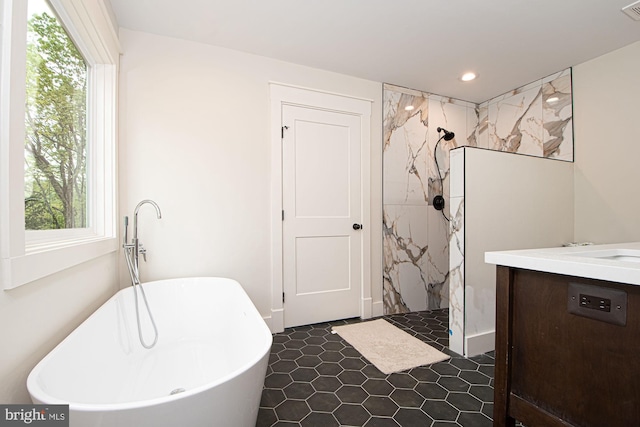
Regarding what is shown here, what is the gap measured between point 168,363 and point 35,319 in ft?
2.99

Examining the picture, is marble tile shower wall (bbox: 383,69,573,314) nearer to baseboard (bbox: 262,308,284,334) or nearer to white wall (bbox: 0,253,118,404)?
baseboard (bbox: 262,308,284,334)

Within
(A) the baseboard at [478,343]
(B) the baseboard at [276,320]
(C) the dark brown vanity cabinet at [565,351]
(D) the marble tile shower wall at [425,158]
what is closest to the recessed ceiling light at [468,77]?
(D) the marble tile shower wall at [425,158]

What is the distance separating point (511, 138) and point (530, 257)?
2.89 m

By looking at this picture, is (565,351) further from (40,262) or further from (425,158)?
(425,158)

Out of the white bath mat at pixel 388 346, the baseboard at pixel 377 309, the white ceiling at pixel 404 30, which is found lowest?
the white bath mat at pixel 388 346

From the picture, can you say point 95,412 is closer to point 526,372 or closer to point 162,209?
point 526,372

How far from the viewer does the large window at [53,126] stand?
1168mm

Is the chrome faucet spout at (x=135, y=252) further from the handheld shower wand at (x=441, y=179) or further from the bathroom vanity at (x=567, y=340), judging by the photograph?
the handheld shower wand at (x=441, y=179)

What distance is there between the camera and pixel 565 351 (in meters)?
0.89

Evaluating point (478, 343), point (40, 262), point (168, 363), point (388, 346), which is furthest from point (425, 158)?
point (40, 262)

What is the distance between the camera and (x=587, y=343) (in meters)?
0.83

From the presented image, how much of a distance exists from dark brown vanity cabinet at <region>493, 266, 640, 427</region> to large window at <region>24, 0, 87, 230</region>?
6.23 ft

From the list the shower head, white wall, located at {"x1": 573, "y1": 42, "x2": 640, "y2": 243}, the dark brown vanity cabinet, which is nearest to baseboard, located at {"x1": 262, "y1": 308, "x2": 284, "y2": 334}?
the dark brown vanity cabinet

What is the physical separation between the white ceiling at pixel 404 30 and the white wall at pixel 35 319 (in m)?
1.82
